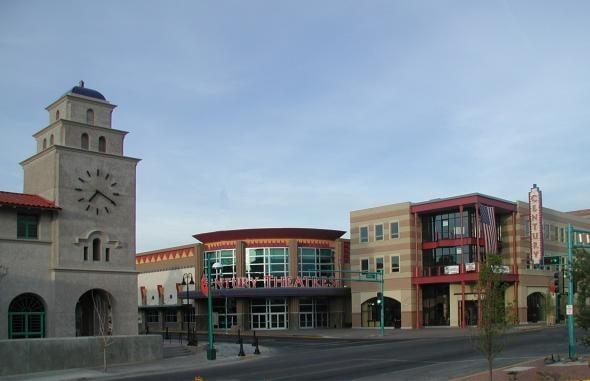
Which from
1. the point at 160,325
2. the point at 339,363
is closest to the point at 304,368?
the point at 339,363

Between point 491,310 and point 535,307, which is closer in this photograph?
point 491,310

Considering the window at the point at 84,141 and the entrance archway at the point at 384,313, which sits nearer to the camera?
the window at the point at 84,141

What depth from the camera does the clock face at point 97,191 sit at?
37.4 meters

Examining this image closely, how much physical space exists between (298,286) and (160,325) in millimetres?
23903

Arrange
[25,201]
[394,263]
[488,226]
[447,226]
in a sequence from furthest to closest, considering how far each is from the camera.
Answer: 1. [394,263]
2. [447,226]
3. [488,226]
4. [25,201]

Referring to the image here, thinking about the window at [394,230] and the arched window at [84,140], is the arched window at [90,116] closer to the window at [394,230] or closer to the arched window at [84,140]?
the arched window at [84,140]

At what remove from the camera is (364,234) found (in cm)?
7094

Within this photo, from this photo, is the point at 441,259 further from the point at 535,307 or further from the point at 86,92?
the point at 86,92

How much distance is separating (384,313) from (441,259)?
8.19 meters

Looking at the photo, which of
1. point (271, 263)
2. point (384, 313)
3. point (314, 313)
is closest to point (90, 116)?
point (271, 263)

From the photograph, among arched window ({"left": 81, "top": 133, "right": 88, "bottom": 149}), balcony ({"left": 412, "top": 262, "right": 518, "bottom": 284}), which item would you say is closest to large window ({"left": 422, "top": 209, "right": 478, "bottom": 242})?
balcony ({"left": 412, "top": 262, "right": 518, "bottom": 284})

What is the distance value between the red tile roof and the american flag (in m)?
37.8

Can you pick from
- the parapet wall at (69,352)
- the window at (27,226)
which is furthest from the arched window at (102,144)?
the parapet wall at (69,352)

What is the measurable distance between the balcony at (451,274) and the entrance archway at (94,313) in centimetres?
3295
